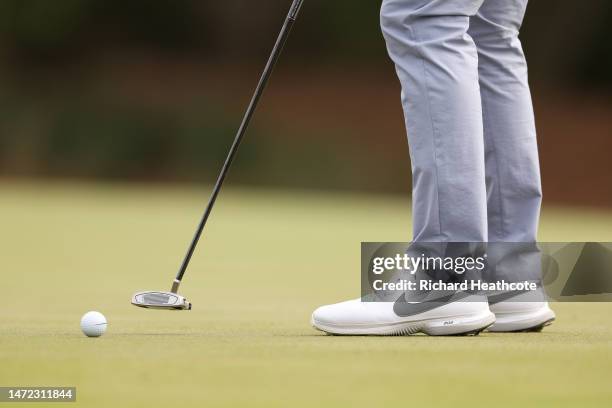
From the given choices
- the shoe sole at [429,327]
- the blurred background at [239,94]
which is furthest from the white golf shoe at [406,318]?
the blurred background at [239,94]

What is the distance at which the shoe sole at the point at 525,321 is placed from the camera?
3.36 m

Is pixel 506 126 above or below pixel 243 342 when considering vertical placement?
above

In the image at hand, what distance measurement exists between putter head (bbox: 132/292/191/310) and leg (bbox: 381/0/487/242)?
628 mm

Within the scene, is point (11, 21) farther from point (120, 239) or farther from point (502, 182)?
point (502, 182)

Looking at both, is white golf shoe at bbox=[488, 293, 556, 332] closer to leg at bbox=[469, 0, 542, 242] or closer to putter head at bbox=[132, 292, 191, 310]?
leg at bbox=[469, 0, 542, 242]

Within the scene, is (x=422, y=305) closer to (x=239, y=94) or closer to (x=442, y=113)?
(x=442, y=113)

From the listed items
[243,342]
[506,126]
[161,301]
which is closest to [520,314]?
[506,126]

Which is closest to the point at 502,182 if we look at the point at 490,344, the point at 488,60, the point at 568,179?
the point at 488,60

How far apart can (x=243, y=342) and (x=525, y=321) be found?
0.85 m

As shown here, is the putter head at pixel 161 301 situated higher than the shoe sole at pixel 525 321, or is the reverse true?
the putter head at pixel 161 301

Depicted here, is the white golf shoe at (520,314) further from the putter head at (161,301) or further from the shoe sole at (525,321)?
the putter head at (161,301)

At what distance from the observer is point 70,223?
28.4ft

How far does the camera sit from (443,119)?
3.08 metres

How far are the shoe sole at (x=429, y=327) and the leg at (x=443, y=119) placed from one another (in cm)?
20
